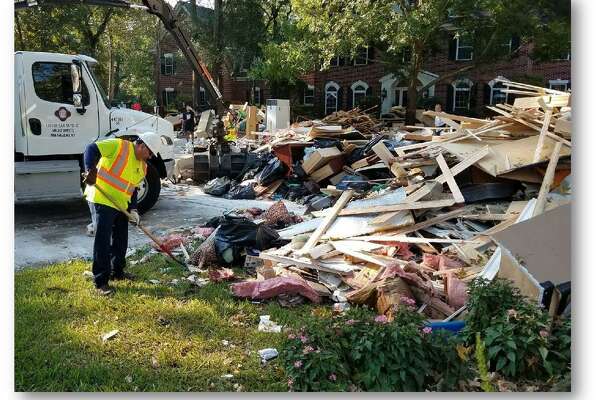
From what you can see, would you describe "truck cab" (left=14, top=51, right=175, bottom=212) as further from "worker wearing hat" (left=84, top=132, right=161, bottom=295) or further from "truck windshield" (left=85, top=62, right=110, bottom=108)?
"worker wearing hat" (left=84, top=132, right=161, bottom=295)

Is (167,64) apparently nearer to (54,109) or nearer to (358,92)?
(358,92)

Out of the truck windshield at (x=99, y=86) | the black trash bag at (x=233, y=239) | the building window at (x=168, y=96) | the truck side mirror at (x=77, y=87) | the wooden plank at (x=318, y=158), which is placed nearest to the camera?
the black trash bag at (x=233, y=239)

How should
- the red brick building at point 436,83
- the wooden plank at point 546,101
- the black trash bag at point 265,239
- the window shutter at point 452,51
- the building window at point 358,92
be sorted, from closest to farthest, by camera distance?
1. the black trash bag at point 265,239
2. the wooden plank at point 546,101
3. the red brick building at point 436,83
4. the window shutter at point 452,51
5. the building window at point 358,92

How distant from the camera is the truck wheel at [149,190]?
8.45 metres

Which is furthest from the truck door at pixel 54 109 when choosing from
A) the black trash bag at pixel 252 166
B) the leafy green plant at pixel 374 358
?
the leafy green plant at pixel 374 358

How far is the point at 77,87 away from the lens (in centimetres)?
807

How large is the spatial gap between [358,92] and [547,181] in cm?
2277

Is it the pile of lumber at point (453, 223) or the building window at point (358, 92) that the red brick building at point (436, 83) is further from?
the pile of lumber at point (453, 223)

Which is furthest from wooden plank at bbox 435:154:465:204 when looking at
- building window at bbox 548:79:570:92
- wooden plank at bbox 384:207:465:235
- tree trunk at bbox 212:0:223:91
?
tree trunk at bbox 212:0:223:91

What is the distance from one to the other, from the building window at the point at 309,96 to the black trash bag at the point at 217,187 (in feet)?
62.7

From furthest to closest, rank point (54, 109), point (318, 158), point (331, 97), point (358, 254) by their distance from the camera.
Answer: point (331, 97), point (318, 158), point (54, 109), point (358, 254)

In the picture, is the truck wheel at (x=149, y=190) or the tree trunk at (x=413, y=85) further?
the tree trunk at (x=413, y=85)

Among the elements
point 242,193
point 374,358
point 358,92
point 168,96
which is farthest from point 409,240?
point 168,96

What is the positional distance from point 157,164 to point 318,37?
11.7 metres
